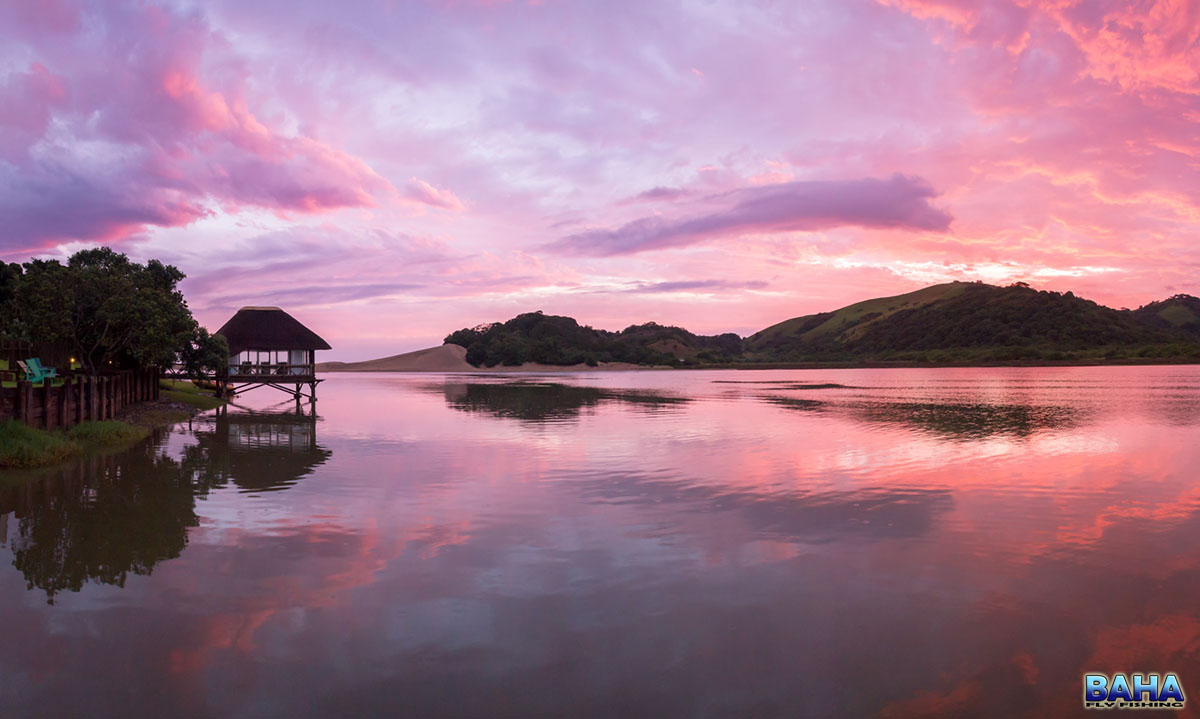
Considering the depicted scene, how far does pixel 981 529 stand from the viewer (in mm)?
11461

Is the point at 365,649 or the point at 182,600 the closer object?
the point at 365,649

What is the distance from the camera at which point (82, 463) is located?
18.4m

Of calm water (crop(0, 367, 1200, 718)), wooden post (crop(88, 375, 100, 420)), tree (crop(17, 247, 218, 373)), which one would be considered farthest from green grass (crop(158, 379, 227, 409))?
calm water (crop(0, 367, 1200, 718))

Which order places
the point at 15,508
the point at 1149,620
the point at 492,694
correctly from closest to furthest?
the point at 492,694, the point at 1149,620, the point at 15,508

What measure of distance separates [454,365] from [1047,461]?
170 metres

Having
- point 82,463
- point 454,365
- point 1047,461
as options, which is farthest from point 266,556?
point 454,365

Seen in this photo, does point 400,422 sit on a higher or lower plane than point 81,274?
lower

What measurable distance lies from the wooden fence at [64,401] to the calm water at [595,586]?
2874 millimetres

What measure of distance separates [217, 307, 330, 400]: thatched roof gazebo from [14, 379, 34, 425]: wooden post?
97.2 ft

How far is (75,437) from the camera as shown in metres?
21.1

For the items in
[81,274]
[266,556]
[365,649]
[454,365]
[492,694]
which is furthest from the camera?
[454,365]

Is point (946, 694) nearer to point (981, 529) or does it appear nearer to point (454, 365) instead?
point (981, 529)

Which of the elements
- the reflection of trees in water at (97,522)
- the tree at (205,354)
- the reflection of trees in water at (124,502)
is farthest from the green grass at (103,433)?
the tree at (205,354)

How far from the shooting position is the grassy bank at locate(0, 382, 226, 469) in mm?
17031
